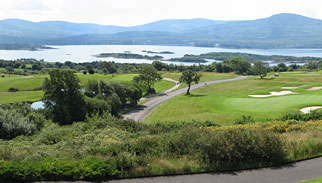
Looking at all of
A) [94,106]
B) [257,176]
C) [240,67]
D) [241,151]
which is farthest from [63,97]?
[240,67]

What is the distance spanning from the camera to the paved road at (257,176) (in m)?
11.2

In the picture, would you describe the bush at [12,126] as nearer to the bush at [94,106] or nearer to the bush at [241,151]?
the bush at [241,151]

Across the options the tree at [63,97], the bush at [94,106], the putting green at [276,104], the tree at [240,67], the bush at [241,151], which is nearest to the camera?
the bush at [241,151]

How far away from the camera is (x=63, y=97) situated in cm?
3922

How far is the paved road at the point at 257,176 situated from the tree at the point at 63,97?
1157 inches

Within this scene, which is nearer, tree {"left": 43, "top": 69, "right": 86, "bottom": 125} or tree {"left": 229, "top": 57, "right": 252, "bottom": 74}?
tree {"left": 43, "top": 69, "right": 86, "bottom": 125}

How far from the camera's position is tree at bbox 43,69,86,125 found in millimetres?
38000

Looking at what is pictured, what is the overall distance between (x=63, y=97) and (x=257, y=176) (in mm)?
33351

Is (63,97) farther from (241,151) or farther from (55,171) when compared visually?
(241,151)

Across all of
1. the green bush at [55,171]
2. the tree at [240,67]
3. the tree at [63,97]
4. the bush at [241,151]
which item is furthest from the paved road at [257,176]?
the tree at [240,67]

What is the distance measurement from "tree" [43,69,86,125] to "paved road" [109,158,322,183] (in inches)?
1157

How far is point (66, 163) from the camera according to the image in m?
11.7

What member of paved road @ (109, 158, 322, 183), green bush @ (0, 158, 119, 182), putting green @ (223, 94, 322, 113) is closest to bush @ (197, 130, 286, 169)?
paved road @ (109, 158, 322, 183)

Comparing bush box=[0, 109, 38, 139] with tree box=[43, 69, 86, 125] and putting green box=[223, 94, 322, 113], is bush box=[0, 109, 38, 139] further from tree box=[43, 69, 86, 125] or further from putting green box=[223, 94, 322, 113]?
putting green box=[223, 94, 322, 113]
